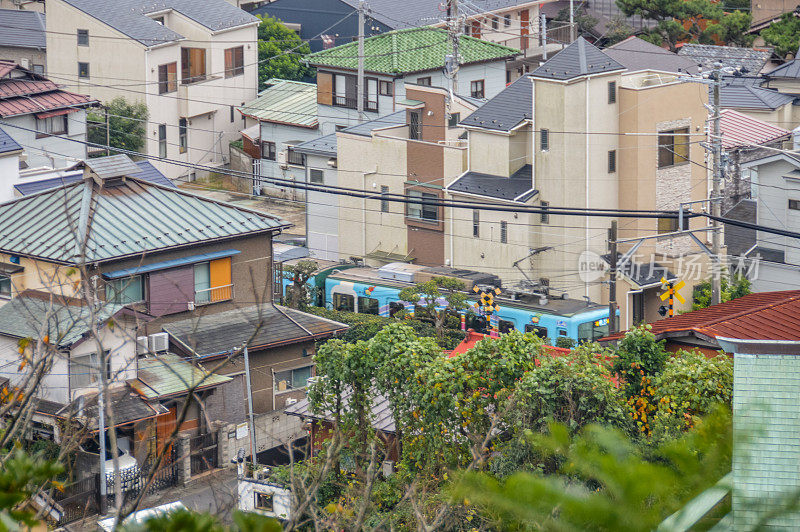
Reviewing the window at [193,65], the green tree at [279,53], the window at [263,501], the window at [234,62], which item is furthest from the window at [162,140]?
the window at [263,501]

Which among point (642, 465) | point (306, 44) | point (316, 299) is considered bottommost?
point (316, 299)

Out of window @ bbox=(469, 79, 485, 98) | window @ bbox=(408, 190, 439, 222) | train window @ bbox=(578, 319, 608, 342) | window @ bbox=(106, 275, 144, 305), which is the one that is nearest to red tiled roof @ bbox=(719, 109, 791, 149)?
window @ bbox=(408, 190, 439, 222)

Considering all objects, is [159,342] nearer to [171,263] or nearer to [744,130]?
[171,263]

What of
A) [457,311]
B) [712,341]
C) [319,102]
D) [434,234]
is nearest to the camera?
[712,341]

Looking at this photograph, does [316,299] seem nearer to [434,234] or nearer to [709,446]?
[434,234]

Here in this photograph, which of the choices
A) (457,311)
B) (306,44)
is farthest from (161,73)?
(457,311)

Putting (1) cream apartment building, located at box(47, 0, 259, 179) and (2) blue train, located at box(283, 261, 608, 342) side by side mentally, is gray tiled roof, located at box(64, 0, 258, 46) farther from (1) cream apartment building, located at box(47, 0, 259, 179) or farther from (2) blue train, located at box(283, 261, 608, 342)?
(2) blue train, located at box(283, 261, 608, 342)

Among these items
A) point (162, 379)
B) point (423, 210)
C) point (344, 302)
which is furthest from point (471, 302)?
point (162, 379)
